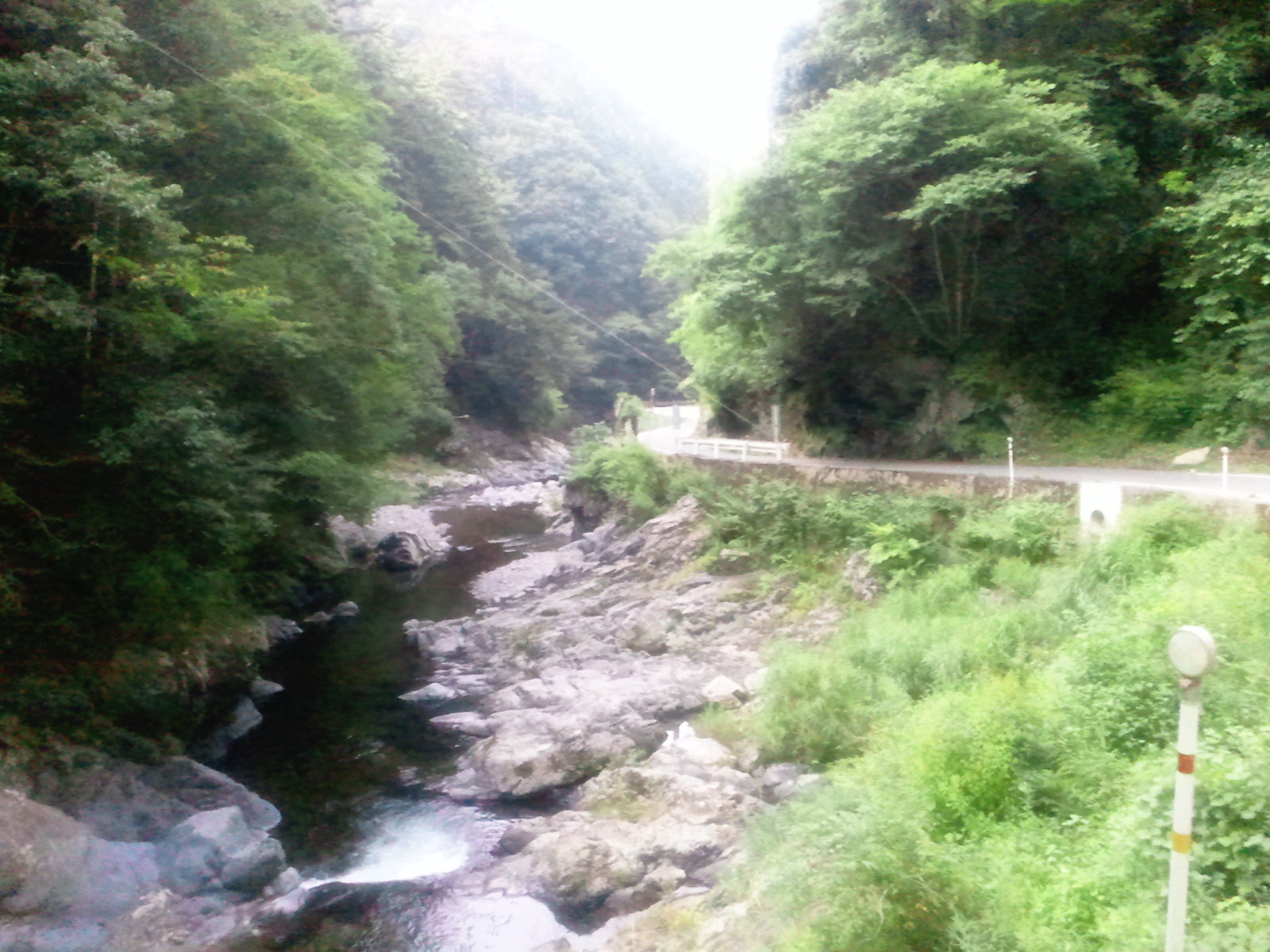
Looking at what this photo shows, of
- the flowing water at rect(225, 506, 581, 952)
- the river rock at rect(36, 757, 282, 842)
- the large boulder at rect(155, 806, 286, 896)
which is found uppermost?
the river rock at rect(36, 757, 282, 842)

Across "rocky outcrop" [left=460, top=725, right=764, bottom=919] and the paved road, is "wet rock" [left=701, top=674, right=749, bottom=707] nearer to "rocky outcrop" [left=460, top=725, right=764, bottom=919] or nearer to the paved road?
"rocky outcrop" [left=460, top=725, right=764, bottom=919]

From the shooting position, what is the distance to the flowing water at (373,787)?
739 cm

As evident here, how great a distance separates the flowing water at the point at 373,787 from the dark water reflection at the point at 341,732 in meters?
0.02

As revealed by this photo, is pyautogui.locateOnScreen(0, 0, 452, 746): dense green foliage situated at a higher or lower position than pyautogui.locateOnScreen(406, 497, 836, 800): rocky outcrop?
higher

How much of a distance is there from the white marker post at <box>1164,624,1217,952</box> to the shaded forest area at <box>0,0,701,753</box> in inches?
350

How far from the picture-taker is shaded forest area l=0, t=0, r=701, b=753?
8.55 metres

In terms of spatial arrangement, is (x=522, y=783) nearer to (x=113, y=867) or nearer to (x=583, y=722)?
(x=583, y=722)

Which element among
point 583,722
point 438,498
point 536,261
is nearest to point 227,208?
point 583,722

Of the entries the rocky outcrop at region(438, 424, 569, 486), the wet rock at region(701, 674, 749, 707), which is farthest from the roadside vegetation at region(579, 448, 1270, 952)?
the rocky outcrop at region(438, 424, 569, 486)

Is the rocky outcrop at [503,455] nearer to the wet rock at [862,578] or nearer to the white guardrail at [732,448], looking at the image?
the white guardrail at [732,448]

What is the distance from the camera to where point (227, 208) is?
1309cm

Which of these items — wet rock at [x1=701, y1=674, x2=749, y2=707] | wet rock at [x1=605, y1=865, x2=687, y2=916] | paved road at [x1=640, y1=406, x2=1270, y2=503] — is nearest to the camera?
wet rock at [x1=605, y1=865, x2=687, y2=916]

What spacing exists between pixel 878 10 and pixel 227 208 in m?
13.1

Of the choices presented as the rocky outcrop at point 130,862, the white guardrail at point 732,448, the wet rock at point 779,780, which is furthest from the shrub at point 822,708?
the white guardrail at point 732,448
